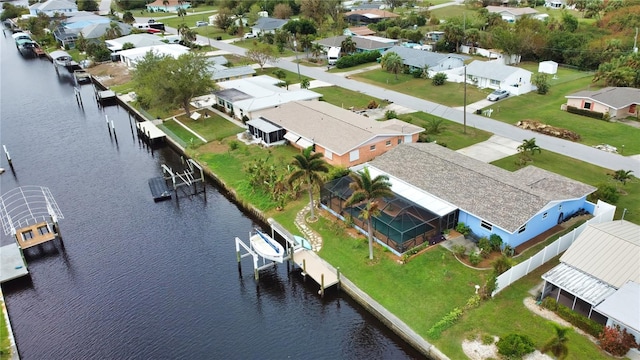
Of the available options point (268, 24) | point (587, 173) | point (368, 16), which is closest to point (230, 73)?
point (268, 24)

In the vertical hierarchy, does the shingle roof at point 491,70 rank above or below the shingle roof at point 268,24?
below

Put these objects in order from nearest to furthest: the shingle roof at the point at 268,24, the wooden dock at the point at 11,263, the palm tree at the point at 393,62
→ the wooden dock at the point at 11,263 < the palm tree at the point at 393,62 < the shingle roof at the point at 268,24

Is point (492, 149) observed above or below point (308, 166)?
below

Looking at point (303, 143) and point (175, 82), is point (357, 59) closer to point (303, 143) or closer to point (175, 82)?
point (175, 82)

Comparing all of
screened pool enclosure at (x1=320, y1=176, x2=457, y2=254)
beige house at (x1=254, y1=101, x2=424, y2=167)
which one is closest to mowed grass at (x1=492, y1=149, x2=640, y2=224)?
beige house at (x1=254, y1=101, x2=424, y2=167)

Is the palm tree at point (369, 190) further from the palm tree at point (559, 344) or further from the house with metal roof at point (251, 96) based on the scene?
the house with metal roof at point (251, 96)

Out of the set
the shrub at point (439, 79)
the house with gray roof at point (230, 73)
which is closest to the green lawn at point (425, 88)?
the shrub at point (439, 79)
